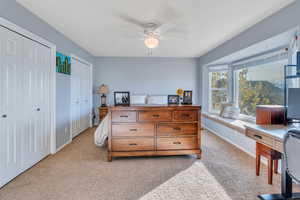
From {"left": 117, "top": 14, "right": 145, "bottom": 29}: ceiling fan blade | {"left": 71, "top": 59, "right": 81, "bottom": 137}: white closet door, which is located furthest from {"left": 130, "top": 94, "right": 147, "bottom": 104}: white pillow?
{"left": 117, "top": 14, "right": 145, "bottom": 29}: ceiling fan blade

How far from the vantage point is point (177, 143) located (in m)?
2.88

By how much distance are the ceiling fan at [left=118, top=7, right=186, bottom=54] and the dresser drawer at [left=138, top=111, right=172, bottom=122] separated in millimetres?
1152

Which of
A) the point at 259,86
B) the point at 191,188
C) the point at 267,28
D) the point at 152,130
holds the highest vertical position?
the point at 267,28

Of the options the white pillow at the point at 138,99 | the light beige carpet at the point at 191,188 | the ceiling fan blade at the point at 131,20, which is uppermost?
the ceiling fan blade at the point at 131,20

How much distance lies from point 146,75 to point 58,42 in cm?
294

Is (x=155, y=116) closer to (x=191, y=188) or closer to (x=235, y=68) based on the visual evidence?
(x=191, y=188)

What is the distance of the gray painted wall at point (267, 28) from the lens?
7.14ft

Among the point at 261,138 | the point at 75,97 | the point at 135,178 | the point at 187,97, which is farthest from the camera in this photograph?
the point at 75,97

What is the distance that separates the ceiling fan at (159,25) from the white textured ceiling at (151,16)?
0.02 meters

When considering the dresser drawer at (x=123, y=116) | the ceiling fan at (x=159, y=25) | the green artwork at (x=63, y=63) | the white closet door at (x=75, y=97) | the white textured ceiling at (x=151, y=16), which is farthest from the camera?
the white closet door at (x=75, y=97)

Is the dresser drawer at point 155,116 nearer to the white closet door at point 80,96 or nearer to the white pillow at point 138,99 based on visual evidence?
the white closet door at point 80,96

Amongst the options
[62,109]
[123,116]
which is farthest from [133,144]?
[62,109]

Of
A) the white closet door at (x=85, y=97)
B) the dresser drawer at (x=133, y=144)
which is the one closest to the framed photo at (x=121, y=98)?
the dresser drawer at (x=133, y=144)

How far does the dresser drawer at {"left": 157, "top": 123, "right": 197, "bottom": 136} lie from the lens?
285 centimetres
